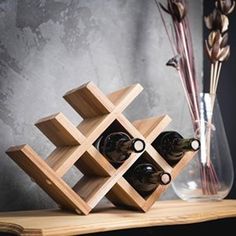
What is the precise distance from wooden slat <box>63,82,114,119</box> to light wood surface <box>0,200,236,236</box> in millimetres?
255

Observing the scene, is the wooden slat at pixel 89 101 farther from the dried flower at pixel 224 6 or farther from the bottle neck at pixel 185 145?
the dried flower at pixel 224 6

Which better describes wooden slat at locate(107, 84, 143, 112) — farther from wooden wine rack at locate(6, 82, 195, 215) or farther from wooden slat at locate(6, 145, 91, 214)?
wooden slat at locate(6, 145, 91, 214)

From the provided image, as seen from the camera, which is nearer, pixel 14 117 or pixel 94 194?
pixel 94 194

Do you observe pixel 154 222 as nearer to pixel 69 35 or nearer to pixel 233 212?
pixel 233 212

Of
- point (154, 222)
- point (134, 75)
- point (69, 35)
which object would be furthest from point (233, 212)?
point (69, 35)

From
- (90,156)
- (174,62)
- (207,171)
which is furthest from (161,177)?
(174,62)

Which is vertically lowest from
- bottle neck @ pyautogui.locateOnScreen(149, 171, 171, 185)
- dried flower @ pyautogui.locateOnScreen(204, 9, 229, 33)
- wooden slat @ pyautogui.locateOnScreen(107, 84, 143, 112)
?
bottle neck @ pyautogui.locateOnScreen(149, 171, 171, 185)

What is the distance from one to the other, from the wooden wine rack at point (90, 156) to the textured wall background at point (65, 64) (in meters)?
0.16

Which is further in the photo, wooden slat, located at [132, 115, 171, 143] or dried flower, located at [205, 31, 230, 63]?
dried flower, located at [205, 31, 230, 63]

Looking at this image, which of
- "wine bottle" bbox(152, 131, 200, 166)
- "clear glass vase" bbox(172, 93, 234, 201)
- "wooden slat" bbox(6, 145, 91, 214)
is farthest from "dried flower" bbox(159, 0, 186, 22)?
"wooden slat" bbox(6, 145, 91, 214)

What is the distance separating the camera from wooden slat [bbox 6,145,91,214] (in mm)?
990

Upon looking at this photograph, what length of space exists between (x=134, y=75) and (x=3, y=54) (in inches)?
18.1

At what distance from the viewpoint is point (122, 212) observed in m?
1.08

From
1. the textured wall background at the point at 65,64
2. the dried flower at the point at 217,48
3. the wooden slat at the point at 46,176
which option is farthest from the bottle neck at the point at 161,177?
the dried flower at the point at 217,48
